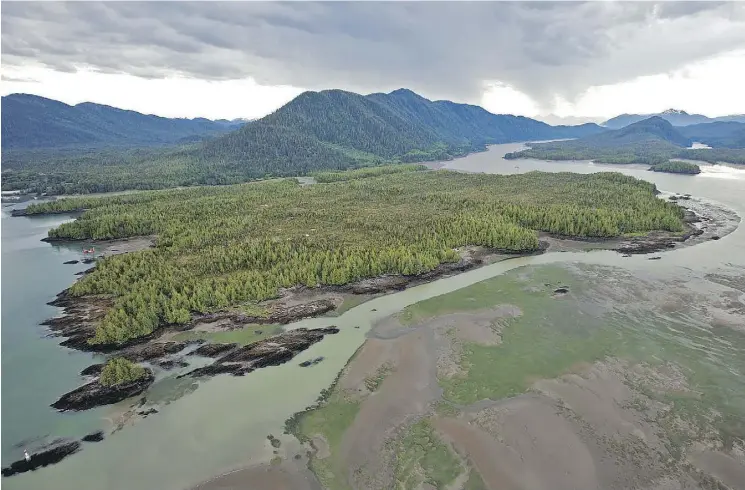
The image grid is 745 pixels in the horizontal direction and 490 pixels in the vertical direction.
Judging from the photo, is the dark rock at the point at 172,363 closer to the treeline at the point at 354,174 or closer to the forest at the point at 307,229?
the forest at the point at 307,229

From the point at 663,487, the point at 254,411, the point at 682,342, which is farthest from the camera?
the point at 682,342

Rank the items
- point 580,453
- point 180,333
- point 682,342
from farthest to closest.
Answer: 1. point 180,333
2. point 682,342
3. point 580,453

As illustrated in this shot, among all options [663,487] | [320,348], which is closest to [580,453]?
[663,487]

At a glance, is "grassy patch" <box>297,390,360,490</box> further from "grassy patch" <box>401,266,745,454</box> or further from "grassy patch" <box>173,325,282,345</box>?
"grassy patch" <box>173,325,282,345</box>

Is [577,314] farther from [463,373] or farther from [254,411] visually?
[254,411]

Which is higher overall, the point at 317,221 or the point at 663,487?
the point at 317,221

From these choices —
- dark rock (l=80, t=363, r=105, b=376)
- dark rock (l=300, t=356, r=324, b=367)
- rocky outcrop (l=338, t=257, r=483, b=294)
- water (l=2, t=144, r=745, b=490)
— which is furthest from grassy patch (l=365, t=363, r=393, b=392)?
Answer: dark rock (l=80, t=363, r=105, b=376)

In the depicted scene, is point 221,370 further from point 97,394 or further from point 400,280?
point 400,280
